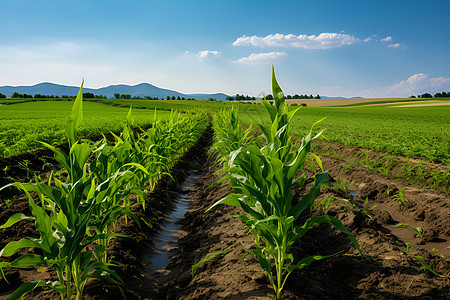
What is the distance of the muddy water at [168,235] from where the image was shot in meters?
3.61

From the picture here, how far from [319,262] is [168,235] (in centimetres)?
234

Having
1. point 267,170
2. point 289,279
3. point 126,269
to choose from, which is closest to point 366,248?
point 289,279

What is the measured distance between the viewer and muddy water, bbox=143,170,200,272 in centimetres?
361

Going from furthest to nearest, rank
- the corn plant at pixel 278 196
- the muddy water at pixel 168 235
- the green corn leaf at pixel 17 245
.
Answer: the muddy water at pixel 168 235, the corn plant at pixel 278 196, the green corn leaf at pixel 17 245

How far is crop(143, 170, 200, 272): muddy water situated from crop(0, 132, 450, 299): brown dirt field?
108 millimetres

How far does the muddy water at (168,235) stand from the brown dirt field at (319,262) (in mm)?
108

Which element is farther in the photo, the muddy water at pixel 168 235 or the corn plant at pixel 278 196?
the muddy water at pixel 168 235

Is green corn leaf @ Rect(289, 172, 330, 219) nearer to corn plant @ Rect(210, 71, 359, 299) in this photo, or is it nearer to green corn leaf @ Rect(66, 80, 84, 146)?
corn plant @ Rect(210, 71, 359, 299)

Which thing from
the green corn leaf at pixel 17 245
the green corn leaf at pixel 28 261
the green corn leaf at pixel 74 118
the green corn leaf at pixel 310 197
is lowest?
the green corn leaf at pixel 28 261

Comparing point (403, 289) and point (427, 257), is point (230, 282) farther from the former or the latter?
point (427, 257)

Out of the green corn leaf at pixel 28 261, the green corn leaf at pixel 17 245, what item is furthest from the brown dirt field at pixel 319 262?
the green corn leaf at pixel 17 245

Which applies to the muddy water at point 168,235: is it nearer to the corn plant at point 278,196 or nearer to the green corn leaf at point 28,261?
the green corn leaf at point 28,261

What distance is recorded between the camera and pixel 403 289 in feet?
7.34

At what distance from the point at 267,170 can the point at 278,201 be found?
25 centimetres
